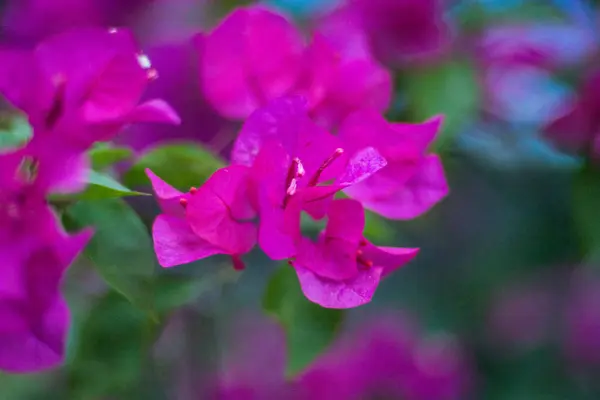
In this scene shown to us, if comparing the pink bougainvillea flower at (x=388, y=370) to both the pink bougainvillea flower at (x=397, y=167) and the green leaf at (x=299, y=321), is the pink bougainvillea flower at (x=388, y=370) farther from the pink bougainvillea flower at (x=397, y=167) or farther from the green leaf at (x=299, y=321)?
the pink bougainvillea flower at (x=397, y=167)

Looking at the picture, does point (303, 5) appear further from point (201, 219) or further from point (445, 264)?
point (201, 219)

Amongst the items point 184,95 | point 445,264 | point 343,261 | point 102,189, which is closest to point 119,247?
point 102,189

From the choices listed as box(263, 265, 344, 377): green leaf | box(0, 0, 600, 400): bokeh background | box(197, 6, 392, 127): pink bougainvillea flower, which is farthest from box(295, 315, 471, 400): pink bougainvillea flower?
box(197, 6, 392, 127): pink bougainvillea flower

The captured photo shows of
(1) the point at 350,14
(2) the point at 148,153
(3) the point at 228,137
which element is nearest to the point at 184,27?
(1) the point at 350,14

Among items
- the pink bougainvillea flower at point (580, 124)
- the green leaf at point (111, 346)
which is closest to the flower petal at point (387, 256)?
the green leaf at point (111, 346)

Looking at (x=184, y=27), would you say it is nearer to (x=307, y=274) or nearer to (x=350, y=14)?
(x=350, y=14)

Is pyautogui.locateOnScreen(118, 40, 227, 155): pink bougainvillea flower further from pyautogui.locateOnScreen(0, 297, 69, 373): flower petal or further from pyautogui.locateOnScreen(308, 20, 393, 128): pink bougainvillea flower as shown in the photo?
pyautogui.locateOnScreen(0, 297, 69, 373): flower petal
